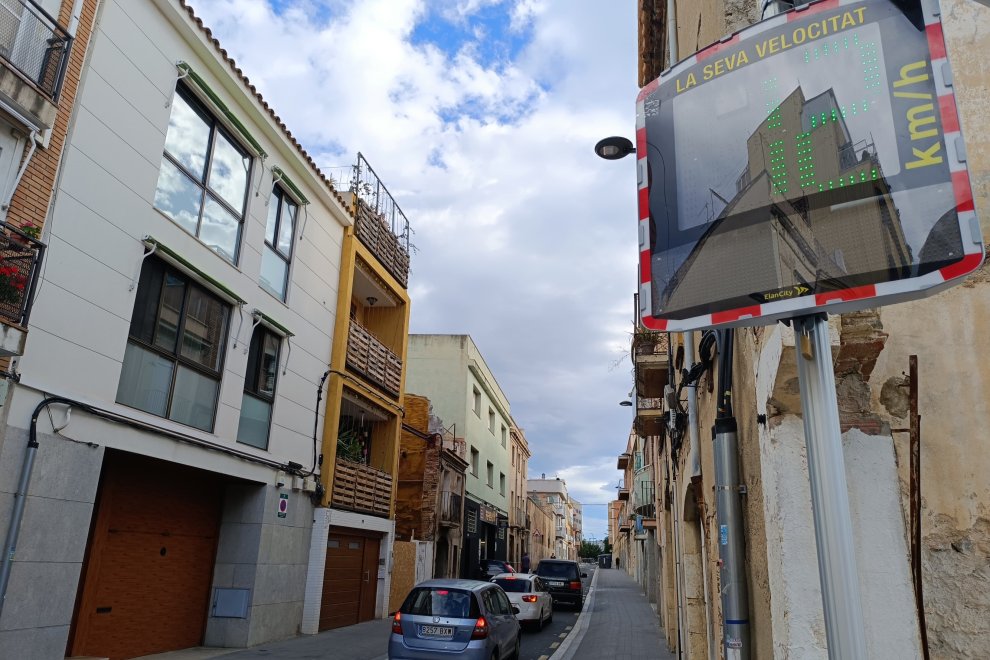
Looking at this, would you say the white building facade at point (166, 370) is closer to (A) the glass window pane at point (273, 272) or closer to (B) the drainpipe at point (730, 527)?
(A) the glass window pane at point (273, 272)

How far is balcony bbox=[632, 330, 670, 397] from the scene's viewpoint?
1331cm

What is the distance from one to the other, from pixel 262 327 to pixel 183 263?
3.01 m

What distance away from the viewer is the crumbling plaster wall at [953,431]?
3.62m

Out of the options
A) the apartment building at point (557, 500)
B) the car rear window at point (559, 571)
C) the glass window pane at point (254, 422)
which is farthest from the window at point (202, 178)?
the apartment building at point (557, 500)

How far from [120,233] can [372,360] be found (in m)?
9.20

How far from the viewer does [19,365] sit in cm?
791

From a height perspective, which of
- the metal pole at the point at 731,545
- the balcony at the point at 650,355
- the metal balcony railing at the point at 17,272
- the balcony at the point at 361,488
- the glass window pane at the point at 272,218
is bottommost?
the metal pole at the point at 731,545

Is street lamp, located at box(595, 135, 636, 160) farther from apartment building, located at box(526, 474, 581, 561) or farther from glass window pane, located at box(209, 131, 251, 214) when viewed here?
apartment building, located at box(526, 474, 581, 561)

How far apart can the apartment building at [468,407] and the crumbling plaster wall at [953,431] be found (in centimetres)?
2716

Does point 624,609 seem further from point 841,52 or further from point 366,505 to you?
point 841,52

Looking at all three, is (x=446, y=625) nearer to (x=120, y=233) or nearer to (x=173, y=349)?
(x=173, y=349)

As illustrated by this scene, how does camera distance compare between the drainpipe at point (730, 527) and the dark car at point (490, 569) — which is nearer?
the drainpipe at point (730, 527)

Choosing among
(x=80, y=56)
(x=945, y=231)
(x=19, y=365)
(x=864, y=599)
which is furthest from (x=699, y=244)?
(x=80, y=56)

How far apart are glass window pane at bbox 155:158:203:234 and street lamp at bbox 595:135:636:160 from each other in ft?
23.5
